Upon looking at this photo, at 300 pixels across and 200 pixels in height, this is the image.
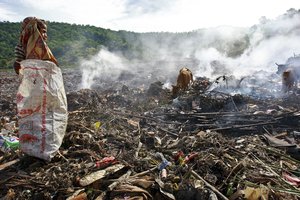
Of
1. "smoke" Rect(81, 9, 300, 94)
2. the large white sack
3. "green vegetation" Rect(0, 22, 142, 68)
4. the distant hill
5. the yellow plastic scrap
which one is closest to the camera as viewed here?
the yellow plastic scrap

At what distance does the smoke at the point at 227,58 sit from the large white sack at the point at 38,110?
11511 millimetres

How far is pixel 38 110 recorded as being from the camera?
3.86m

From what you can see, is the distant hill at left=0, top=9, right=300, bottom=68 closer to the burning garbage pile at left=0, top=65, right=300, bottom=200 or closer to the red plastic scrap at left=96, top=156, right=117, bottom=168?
the burning garbage pile at left=0, top=65, right=300, bottom=200

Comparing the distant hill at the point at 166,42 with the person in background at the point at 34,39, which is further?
the distant hill at the point at 166,42

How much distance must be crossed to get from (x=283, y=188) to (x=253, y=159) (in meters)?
0.91

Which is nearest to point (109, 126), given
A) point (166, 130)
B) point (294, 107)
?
point (166, 130)

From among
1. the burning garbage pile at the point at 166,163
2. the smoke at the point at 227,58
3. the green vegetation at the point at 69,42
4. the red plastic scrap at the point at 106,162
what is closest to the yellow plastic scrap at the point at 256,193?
the burning garbage pile at the point at 166,163

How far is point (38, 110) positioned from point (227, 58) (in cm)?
2472

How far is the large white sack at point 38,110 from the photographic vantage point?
12.5ft

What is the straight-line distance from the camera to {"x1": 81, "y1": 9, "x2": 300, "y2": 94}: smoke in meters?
20.1

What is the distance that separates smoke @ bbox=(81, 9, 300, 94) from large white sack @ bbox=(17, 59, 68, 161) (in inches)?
453

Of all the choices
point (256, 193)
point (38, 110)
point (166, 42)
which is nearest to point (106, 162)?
Result: point (38, 110)

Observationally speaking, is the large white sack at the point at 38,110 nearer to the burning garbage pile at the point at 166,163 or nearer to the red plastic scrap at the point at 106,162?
the burning garbage pile at the point at 166,163

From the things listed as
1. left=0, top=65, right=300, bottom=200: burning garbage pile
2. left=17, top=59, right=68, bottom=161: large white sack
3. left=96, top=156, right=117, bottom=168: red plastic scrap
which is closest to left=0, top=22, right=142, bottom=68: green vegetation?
left=0, top=65, right=300, bottom=200: burning garbage pile
